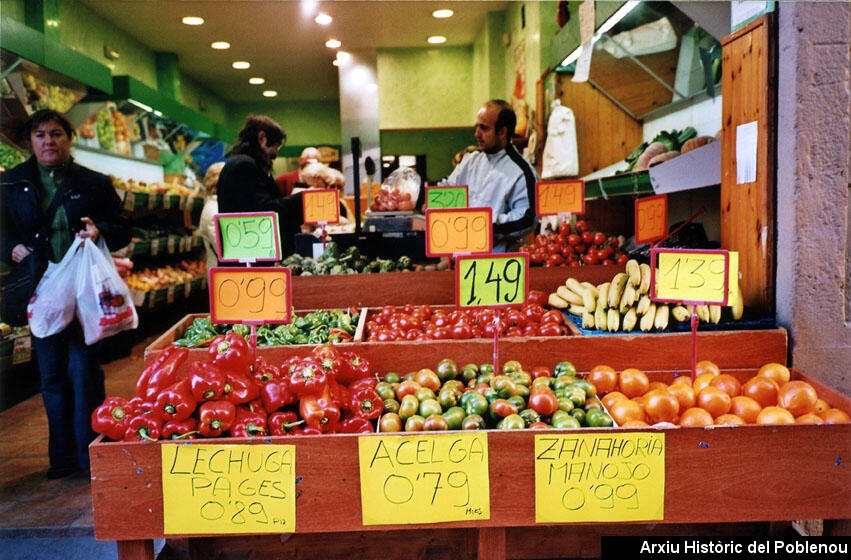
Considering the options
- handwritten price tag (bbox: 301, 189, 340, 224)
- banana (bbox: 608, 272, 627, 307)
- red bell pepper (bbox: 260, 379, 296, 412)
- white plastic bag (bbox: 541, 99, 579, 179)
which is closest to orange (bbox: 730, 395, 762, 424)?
banana (bbox: 608, 272, 627, 307)

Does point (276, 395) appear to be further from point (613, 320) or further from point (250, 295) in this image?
point (613, 320)

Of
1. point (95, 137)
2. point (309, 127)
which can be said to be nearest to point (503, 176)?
point (95, 137)

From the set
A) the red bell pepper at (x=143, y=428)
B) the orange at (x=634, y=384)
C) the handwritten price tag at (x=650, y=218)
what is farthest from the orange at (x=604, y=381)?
the red bell pepper at (x=143, y=428)

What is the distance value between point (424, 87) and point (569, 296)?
292 inches

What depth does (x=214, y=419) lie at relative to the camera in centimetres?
153

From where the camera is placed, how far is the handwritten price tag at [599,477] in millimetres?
1454

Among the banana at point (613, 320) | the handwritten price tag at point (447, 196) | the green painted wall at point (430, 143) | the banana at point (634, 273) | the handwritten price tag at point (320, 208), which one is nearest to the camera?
the banana at point (613, 320)

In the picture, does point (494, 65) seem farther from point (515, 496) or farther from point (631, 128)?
point (515, 496)

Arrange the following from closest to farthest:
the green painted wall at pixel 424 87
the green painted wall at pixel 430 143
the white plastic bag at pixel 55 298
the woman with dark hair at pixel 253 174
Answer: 1. the white plastic bag at pixel 55 298
2. the woman with dark hair at pixel 253 174
3. the green painted wall at pixel 424 87
4. the green painted wall at pixel 430 143

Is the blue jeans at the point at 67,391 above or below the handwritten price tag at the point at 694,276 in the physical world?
below

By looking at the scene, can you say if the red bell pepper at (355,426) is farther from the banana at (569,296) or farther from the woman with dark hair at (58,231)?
the woman with dark hair at (58,231)

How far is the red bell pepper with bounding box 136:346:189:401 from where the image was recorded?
5.32 feet

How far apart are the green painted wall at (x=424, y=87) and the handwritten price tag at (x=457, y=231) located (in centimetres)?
757

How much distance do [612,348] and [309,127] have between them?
13.5m
